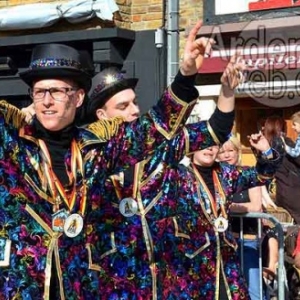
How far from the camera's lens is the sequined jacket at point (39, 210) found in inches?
109

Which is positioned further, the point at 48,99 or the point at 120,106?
the point at 120,106

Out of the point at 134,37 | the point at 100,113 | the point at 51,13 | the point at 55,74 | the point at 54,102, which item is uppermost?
the point at 51,13

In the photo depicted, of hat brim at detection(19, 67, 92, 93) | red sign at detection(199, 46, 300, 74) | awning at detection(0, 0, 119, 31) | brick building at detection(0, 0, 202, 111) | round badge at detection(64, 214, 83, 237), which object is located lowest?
round badge at detection(64, 214, 83, 237)

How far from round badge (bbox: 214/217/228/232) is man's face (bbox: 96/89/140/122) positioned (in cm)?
74

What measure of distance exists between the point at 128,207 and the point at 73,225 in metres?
0.56

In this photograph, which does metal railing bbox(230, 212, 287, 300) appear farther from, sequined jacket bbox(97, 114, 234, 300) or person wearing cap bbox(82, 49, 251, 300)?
sequined jacket bbox(97, 114, 234, 300)

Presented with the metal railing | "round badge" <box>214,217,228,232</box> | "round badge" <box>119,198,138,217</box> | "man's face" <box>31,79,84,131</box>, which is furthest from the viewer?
the metal railing

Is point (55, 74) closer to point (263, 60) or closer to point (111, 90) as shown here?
point (111, 90)

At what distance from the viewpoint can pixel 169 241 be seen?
3.69m

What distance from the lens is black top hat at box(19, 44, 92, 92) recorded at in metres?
2.86

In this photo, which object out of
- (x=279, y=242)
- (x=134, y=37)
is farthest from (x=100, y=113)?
(x=134, y=37)

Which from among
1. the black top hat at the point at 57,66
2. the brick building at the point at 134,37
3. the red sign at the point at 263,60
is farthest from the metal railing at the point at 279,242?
the brick building at the point at 134,37

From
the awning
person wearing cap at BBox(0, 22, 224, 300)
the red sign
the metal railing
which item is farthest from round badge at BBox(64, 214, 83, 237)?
the awning

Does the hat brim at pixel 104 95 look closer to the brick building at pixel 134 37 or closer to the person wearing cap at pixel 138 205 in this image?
the person wearing cap at pixel 138 205
